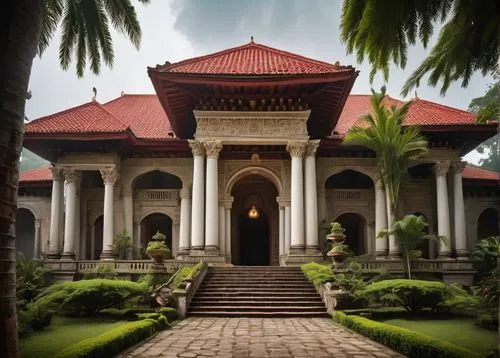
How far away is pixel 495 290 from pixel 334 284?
4467 mm

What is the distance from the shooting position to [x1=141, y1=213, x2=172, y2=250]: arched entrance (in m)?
24.8

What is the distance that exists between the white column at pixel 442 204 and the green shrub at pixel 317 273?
717 cm

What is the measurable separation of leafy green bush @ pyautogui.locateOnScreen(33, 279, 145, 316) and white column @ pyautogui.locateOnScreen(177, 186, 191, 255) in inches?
349

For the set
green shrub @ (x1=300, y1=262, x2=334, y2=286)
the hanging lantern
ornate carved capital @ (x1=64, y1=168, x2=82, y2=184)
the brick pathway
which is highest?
ornate carved capital @ (x1=64, y1=168, x2=82, y2=184)

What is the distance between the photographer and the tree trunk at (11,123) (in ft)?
18.1

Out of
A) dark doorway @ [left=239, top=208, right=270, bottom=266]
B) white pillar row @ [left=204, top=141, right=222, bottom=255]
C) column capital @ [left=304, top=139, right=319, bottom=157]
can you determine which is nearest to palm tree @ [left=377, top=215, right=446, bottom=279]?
column capital @ [left=304, top=139, right=319, bottom=157]

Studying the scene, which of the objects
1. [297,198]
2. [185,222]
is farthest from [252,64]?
[185,222]

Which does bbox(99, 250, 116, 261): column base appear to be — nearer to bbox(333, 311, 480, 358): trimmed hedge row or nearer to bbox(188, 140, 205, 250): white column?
bbox(188, 140, 205, 250): white column

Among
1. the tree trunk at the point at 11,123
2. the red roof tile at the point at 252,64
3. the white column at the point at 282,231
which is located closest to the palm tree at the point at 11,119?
the tree trunk at the point at 11,123

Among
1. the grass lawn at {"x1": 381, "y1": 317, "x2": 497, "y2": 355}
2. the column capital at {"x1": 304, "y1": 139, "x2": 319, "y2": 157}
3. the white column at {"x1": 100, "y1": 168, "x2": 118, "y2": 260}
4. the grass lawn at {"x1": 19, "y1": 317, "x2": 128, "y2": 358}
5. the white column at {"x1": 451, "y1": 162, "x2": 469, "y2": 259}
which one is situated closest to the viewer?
the grass lawn at {"x1": 19, "y1": 317, "x2": 128, "y2": 358}

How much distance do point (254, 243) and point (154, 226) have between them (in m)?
5.31

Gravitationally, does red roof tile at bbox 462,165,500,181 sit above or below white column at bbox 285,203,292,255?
above

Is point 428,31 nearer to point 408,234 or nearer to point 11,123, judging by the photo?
point 11,123

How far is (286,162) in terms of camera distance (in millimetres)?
22172
